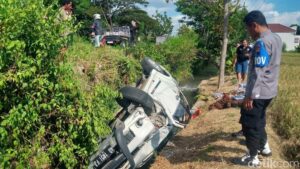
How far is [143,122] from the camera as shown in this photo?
6121 millimetres

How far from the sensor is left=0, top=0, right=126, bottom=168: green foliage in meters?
4.80

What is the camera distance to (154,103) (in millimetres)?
6320

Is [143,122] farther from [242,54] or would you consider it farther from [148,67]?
[242,54]

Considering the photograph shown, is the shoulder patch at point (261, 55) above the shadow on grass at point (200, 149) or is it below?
above

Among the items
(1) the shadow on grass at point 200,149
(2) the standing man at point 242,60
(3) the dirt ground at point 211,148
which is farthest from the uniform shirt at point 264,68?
(2) the standing man at point 242,60

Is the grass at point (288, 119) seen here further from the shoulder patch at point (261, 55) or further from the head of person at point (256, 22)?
the head of person at point (256, 22)

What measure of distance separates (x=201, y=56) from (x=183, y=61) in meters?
4.56

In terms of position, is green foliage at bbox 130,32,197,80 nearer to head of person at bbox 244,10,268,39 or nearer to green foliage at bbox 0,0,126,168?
head of person at bbox 244,10,268,39

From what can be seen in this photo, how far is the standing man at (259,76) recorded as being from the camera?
A: 5609mm

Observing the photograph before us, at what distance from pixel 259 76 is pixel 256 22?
69cm

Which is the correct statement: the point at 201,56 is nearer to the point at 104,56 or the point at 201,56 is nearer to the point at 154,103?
the point at 104,56

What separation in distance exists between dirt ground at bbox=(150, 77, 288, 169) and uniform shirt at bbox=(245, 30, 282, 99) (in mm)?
1113

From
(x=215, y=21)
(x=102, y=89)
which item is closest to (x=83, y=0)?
(x=215, y=21)

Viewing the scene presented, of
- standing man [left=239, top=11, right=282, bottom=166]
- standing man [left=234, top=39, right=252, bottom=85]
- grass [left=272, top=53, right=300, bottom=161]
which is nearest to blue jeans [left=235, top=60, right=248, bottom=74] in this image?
standing man [left=234, top=39, right=252, bottom=85]
